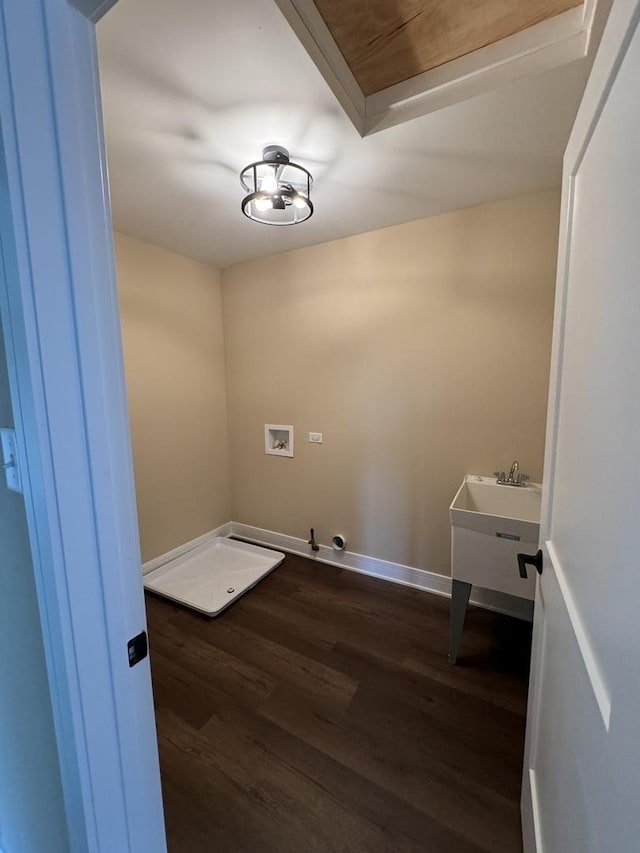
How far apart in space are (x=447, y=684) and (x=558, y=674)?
1066 millimetres

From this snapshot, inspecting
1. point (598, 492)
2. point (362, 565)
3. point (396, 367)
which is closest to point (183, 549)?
point (362, 565)

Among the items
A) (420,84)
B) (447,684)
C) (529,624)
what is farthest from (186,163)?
(529,624)

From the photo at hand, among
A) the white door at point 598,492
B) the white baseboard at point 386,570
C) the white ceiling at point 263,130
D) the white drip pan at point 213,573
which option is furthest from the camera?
the white drip pan at point 213,573

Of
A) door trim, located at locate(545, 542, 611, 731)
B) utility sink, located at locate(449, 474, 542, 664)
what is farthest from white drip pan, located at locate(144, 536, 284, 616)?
door trim, located at locate(545, 542, 611, 731)

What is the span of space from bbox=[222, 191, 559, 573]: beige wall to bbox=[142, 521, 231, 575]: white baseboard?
1.27 ft

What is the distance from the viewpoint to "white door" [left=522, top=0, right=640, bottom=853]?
1.47ft

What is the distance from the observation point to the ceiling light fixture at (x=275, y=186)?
4.81 ft

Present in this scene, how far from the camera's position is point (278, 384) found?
2799 millimetres

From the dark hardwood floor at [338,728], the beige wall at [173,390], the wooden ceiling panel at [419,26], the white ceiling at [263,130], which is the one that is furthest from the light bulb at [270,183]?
the dark hardwood floor at [338,728]

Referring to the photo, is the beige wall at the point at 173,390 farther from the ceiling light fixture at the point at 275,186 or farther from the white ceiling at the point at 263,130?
the ceiling light fixture at the point at 275,186

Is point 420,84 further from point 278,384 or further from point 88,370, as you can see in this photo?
point 278,384

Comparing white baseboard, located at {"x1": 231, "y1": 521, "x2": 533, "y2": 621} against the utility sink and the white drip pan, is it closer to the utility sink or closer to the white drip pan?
the white drip pan

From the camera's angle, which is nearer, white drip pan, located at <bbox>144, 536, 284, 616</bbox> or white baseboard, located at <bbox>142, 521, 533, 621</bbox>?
white baseboard, located at <bbox>142, 521, 533, 621</bbox>

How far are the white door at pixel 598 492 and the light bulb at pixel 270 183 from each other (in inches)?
45.1
